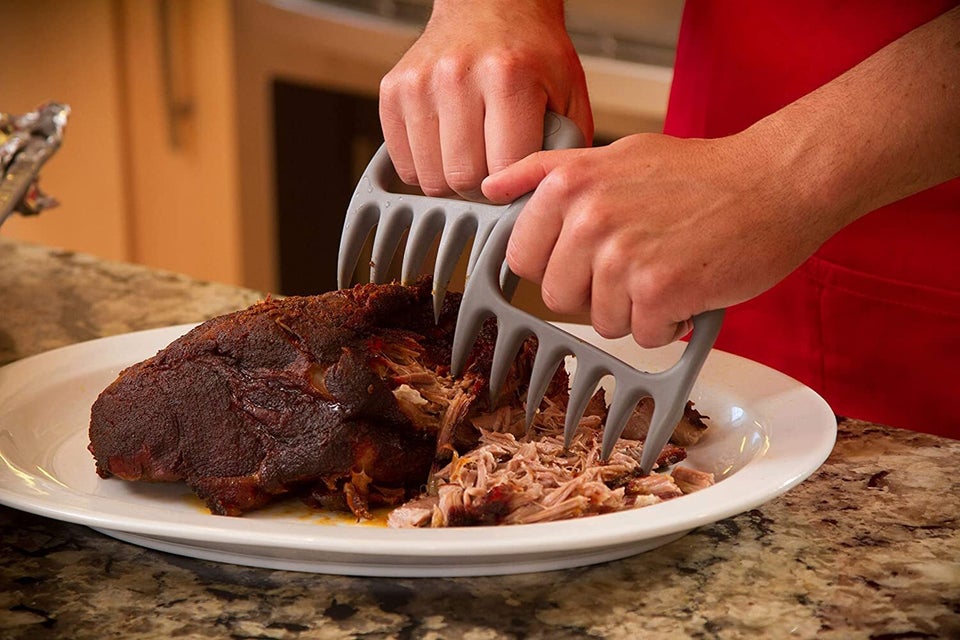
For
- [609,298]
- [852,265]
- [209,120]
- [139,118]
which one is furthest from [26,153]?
[139,118]

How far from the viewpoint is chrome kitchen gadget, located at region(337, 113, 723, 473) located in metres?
1.44

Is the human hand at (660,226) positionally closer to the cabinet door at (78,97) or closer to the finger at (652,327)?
the finger at (652,327)

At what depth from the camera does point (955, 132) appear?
1.56 metres

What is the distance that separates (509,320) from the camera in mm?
1493

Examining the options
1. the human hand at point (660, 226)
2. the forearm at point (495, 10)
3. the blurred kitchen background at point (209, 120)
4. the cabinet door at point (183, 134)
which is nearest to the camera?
the human hand at point (660, 226)

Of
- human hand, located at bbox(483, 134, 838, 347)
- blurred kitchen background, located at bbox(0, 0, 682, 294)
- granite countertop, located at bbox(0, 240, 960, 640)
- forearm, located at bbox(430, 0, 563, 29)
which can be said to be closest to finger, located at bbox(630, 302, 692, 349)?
human hand, located at bbox(483, 134, 838, 347)

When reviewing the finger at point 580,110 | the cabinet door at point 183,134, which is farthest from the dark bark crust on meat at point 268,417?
the cabinet door at point 183,134

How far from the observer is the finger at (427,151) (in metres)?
1.71

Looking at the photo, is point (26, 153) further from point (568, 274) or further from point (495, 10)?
point (568, 274)

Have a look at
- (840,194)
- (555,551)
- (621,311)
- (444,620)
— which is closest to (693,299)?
(621,311)

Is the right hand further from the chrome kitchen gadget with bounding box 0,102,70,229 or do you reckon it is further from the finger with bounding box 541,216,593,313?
the chrome kitchen gadget with bounding box 0,102,70,229

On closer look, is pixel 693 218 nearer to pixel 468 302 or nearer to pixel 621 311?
pixel 621 311

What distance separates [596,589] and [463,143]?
64 cm

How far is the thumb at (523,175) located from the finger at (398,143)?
0.90 ft
